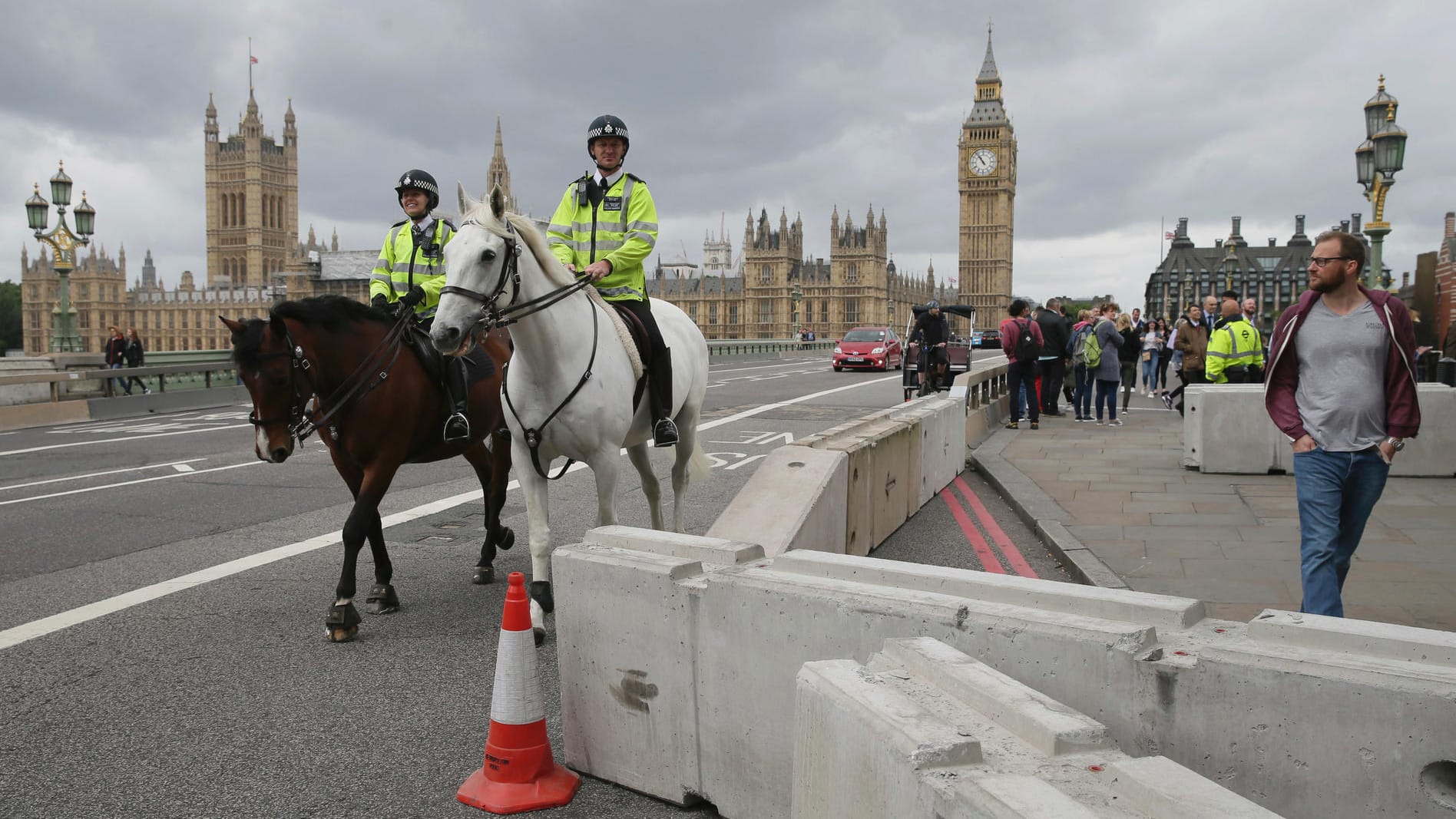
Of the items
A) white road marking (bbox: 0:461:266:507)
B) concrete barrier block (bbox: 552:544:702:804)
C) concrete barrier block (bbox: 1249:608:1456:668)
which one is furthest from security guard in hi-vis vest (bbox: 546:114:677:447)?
white road marking (bbox: 0:461:266:507)

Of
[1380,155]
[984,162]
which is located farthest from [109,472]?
[984,162]

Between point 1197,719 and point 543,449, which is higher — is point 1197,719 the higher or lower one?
the lower one

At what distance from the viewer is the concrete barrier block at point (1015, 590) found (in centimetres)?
288

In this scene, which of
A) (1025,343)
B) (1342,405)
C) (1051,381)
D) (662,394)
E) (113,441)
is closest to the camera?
(1342,405)

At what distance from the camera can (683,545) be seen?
12.1ft

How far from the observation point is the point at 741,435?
15.4m

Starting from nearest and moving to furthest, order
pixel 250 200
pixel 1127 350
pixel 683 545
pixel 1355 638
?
pixel 1355 638 → pixel 683 545 → pixel 1127 350 → pixel 250 200

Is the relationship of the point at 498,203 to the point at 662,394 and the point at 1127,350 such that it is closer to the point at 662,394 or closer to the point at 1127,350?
the point at 662,394

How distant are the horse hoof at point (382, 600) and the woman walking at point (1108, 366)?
514 inches

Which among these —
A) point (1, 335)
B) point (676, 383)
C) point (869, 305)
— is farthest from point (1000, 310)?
point (676, 383)

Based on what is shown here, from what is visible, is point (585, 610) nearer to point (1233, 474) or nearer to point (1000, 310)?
point (1233, 474)

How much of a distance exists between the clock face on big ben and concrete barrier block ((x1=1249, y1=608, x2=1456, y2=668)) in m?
145

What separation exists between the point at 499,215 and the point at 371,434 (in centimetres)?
154

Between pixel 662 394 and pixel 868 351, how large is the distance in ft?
105
